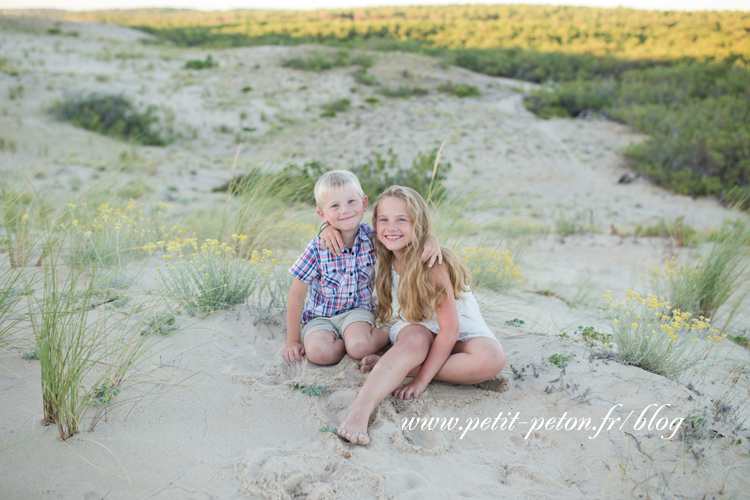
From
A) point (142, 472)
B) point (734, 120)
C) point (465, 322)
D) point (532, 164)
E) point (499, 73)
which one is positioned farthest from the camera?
point (499, 73)

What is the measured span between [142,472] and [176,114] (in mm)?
13310

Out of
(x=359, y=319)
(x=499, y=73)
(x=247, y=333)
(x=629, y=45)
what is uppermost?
(x=629, y=45)

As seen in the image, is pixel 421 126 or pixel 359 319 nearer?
pixel 359 319

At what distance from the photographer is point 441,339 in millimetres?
2348

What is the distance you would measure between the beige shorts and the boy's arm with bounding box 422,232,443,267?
0.57m

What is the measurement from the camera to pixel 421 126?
43.2 feet

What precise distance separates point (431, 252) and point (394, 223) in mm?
255

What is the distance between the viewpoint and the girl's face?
241 cm

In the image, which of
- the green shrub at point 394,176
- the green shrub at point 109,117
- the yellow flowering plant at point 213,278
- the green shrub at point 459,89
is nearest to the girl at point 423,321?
the yellow flowering plant at point 213,278

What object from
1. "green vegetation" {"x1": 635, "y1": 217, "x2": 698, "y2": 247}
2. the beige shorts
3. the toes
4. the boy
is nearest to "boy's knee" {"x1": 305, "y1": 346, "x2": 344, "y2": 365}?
the boy

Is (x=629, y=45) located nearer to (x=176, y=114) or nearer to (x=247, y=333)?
(x=176, y=114)

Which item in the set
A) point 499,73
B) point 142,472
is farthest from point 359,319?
point 499,73

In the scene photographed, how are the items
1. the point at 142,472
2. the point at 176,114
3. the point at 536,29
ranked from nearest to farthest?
the point at 142,472 < the point at 176,114 < the point at 536,29

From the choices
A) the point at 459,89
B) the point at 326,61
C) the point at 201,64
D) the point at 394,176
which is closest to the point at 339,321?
the point at 394,176
